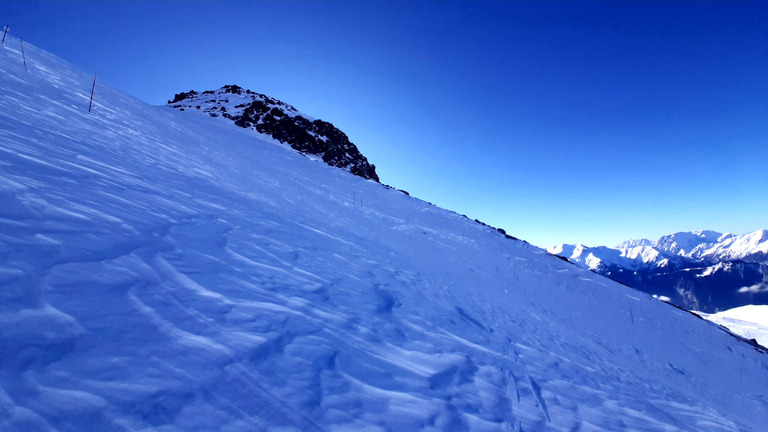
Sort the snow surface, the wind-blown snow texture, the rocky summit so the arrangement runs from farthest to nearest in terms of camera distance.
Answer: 1. the snow surface
2. the rocky summit
3. the wind-blown snow texture

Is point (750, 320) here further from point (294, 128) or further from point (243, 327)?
point (243, 327)

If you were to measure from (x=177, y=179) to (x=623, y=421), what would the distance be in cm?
1032

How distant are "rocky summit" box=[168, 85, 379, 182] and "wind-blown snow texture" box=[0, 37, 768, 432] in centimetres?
3285

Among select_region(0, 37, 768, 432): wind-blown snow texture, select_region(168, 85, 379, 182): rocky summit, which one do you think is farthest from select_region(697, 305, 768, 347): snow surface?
select_region(168, 85, 379, 182): rocky summit

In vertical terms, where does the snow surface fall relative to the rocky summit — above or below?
below

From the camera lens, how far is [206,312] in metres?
3.23

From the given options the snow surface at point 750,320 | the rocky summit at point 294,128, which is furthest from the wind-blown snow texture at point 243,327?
the snow surface at point 750,320

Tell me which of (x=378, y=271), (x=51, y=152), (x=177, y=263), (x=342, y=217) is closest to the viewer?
(x=177, y=263)

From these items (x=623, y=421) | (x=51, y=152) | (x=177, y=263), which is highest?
(x=51, y=152)

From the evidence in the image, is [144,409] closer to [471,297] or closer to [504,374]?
[504,374]

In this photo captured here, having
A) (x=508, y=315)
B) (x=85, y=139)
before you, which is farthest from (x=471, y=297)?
(x=85, y=139)

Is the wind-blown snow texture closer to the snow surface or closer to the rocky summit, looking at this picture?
the rocky summit

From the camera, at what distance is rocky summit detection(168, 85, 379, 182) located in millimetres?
42344

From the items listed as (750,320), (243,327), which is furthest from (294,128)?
(750,320)
